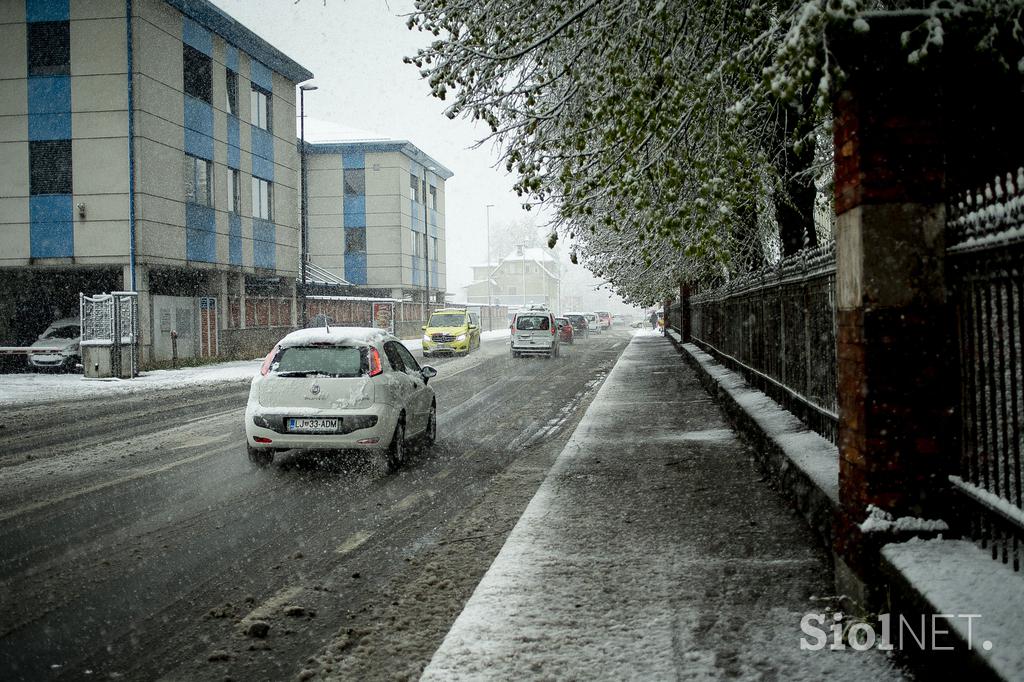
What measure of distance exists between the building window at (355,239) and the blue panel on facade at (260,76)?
17.7 m

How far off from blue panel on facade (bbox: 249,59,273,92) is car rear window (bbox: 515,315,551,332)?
14.9 m

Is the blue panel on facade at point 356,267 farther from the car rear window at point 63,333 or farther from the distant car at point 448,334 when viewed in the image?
the car rear window at point 63,333

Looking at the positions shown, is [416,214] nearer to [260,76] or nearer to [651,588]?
[260,76]

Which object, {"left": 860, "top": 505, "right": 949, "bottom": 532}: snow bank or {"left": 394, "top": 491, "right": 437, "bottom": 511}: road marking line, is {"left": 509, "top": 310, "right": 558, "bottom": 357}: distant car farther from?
{"left": 860, "top": 505, "right": 949, "bottom": 532}: snow bank

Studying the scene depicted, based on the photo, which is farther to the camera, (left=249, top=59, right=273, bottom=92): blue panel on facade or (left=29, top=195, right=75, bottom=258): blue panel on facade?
(left=249, top=59, right=273, bottom=92): blue panel on facade

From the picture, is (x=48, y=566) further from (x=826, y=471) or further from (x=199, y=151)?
(x=199, y=151)

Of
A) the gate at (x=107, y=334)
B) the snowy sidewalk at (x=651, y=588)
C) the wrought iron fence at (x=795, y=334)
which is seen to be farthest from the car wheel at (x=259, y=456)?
the gate at (x=107, y=334)

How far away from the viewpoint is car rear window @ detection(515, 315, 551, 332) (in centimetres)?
3086

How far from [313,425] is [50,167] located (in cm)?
2264

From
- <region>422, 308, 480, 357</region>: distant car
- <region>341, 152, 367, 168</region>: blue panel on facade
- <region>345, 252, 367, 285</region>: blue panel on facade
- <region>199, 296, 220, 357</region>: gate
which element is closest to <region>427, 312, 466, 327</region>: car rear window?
<region>422, 308, 480, 357</region>: distant car

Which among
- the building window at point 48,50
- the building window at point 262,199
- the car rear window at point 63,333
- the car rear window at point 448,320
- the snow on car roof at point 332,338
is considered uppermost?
the building window at point 48,50

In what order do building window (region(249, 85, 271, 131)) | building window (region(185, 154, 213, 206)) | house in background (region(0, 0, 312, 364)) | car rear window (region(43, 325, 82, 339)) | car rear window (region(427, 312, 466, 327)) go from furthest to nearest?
car rear window (region(427, 312, 466, 327)) < building window (region(249, 85, 271, 131)) < building window (region(185, 154, 213, 206)) < car rear window (region(43, 325, 82, 339)) < house in background (region(0, 0, 312, 364))

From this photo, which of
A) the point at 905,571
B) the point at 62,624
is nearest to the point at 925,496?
the point at 905,571

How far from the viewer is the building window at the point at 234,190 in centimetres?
3122
